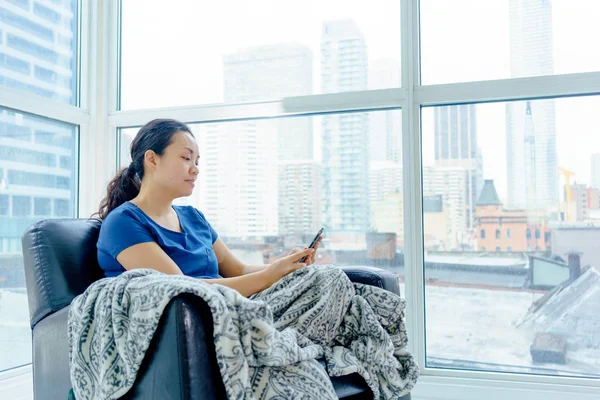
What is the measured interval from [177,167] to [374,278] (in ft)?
2.45

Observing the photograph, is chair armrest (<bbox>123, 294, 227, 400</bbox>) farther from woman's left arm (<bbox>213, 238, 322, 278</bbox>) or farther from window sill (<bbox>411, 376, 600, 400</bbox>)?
window sill (<bbox>411, 376, 600, 400</bbox>)

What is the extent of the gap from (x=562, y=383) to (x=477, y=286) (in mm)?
476

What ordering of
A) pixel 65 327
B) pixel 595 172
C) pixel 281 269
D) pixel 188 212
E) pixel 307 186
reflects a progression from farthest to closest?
1. pixel 307 186
2. pixel 595 172
3. pixel 188 212
4. pixel 281 269
5. pixel 65 327

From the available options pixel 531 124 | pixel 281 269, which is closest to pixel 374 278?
pixel 281 269

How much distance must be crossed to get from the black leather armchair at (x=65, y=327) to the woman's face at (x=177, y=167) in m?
0.27

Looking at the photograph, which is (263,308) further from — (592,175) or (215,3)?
(215,3)

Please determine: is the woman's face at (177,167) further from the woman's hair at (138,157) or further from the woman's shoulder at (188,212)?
the woman's shoulder at (188,212)

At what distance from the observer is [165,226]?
1.80 metres

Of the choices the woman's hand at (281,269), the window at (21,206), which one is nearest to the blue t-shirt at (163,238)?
the woman's hand at (281,269)

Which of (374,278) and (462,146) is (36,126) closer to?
(374,278)

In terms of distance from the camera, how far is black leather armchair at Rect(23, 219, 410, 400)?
3.57 ft

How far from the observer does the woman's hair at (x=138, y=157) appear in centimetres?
182

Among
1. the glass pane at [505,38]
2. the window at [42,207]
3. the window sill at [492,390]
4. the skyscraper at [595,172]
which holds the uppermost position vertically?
the glass pane at [505,38]

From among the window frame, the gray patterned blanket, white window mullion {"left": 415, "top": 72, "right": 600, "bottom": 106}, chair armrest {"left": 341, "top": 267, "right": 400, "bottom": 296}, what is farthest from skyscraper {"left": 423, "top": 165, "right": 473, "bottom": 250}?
the window frame
